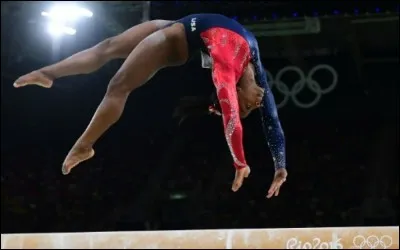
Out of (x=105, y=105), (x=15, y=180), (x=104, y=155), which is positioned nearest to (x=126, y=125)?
(x=104, y=155)

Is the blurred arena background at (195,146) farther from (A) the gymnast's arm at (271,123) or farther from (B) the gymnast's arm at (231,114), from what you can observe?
(B) the gymnast's arm at (231,114)

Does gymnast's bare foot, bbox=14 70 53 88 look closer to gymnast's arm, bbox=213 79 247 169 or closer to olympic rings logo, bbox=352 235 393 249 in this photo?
gymnast's arm, bbox=213 79 247 169

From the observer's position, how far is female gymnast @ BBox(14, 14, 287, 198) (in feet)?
9.60

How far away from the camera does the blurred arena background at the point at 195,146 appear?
676 centimetres

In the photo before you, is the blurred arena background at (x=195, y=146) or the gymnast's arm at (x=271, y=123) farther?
the blurred arena background at (x=195, y=146)

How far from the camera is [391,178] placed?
7.17 metres

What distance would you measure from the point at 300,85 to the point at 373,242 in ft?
12.6

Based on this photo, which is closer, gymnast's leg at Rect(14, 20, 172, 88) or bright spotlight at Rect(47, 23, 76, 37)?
gymnast's leg at Rect(14, 20, 172, 88)

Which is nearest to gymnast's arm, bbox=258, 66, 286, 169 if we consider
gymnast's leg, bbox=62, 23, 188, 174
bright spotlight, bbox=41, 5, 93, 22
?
gymnast's leg, bbox=62, 23, 188, 174

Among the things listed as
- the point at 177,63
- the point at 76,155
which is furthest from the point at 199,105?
the point at 76,155

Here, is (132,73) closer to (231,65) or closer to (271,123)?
(231,65)

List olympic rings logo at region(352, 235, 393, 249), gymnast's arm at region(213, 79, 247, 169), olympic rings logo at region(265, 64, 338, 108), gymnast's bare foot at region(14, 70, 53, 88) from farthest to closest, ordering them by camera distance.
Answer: olympic rings logo at region(265, 64, 338, 108) < olympic rings logo at region(352, 235, 393, 249) < gymnast's bare foot at region(14, 70, 53, 88) < gymnast's arm at region(213, 79, 247, 169)

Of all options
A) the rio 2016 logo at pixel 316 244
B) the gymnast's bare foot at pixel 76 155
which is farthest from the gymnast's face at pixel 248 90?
the rio 2016 logo at pixel 316 244

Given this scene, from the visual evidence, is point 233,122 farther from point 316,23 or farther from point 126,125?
point 126,125
